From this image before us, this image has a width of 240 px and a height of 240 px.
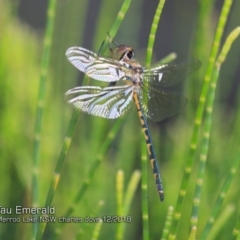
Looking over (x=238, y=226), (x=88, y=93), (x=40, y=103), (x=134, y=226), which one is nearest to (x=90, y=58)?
(x=88, y=93)

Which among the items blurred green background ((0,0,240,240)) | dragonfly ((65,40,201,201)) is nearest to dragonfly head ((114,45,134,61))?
dragonfly ((65,40,201,201))

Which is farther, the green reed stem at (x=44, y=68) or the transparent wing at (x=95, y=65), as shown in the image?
the transparent wing at (x=95, y=65)

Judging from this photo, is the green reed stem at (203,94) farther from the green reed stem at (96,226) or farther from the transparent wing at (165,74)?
Result: the transparent wing at (165,74)

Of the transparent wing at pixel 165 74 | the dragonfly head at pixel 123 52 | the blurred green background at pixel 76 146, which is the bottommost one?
the blurred green background at pixel 76 146

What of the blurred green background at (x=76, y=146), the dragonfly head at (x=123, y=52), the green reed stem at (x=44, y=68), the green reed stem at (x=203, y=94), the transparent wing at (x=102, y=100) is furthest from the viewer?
the blurred green background at (x=76, y=146)

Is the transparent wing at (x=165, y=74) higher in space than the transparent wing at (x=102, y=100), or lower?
higher

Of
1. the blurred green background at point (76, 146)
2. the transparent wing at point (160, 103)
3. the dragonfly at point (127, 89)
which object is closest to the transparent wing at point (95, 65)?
the dragonfly at point (127, 89)

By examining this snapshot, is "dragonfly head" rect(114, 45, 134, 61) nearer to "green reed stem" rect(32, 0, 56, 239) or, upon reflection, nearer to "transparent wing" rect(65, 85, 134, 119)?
"transparent wing" rect(65, 85, 134, 119)
